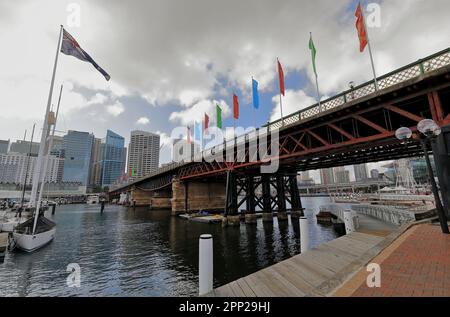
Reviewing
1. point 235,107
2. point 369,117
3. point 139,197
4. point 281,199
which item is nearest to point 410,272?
point 369,117

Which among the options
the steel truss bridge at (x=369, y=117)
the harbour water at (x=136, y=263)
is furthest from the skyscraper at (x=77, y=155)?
the steel truss bridge at (x=369, y=117)

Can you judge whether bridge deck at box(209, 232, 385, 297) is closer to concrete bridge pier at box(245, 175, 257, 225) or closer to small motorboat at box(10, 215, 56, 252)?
small motorboat at box(10, 215, 56, 252)

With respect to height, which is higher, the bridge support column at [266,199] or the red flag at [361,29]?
the red flag at [361,29]

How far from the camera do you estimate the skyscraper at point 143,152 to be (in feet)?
432

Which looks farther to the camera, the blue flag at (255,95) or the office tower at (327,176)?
the office tower at (327,176)

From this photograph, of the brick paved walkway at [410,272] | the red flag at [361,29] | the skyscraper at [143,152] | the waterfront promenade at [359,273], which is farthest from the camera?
the skyscraper at [143,152]

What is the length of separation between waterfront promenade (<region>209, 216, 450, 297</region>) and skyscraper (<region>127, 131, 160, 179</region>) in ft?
435

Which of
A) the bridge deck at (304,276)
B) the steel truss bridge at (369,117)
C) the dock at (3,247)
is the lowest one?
the dock at (3,247)

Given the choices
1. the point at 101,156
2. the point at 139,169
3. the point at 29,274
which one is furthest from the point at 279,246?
the point at 101,156

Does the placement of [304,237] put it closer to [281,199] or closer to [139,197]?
[281,199]

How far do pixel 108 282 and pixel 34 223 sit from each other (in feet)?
41.9

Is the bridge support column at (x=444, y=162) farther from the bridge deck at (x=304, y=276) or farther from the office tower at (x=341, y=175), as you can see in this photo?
the office tower at (x=341, y=175)

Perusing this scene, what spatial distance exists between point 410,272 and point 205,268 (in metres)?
4.88
